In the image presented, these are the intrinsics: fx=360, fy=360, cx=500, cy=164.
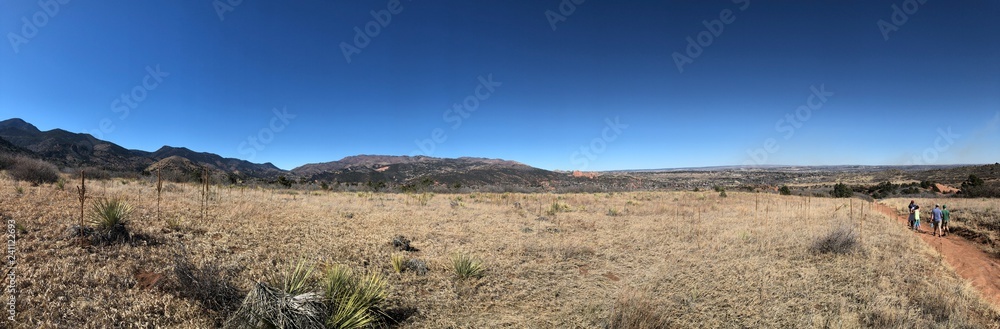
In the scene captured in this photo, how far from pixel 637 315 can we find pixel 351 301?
3367 mm

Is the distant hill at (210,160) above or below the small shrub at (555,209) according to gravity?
above

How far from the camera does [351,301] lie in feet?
13.3

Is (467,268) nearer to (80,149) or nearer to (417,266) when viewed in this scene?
(417,266)

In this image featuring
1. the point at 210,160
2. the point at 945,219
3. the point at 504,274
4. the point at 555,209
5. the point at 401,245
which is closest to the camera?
the point at 504,274

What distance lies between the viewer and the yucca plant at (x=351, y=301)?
12.9 feet

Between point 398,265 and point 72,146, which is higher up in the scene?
point 72,146

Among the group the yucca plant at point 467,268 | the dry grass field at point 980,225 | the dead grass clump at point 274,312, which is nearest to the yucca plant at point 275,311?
the dead grass clump at point 274,312

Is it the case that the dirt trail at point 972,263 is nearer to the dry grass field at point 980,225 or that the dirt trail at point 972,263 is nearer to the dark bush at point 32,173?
the dry grass field at point 980,225

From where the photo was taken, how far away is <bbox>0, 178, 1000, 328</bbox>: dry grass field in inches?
161

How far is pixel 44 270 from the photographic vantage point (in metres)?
4.11

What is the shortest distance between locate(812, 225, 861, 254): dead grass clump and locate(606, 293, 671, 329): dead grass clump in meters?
6.45

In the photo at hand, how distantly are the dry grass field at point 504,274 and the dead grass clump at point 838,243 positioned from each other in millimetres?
169

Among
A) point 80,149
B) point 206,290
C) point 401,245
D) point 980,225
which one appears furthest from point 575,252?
point 80,149

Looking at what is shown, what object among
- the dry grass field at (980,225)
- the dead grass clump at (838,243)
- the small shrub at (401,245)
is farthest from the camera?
the dry grass field at (980,225)
